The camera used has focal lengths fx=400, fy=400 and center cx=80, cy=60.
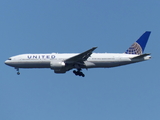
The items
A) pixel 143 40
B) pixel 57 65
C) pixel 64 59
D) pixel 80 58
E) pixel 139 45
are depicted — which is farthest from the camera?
pixel 143 40

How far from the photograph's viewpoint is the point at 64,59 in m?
56.8

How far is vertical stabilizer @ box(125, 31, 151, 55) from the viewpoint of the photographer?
189 ft

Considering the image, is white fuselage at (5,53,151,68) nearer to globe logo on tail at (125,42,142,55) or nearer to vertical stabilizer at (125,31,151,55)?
globe logo on tail at (125,42,142,55)

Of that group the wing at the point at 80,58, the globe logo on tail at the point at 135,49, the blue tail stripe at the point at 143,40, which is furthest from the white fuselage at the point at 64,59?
the blue tail stripe at the point at 143,40

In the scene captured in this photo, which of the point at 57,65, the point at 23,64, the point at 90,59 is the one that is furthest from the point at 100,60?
the point at 23,64

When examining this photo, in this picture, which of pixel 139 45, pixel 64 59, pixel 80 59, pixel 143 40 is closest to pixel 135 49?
pixel 139 45

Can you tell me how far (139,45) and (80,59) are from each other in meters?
9.21

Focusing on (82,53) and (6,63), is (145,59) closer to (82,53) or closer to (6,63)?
(82,53)

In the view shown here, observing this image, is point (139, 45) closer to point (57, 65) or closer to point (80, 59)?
point (80, 59)

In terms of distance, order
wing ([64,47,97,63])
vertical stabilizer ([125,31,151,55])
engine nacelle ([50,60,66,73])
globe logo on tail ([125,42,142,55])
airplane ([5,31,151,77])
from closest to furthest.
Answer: wing ([64,47,97,63]), airplane ([5,31,151,77]), engine nacelle ([50,60,66,73]), globe logo on tail ([125,42,142,55]), vertical stabilizer ([125,31,151,55])

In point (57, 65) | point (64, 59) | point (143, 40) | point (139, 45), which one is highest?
point (143, 40)

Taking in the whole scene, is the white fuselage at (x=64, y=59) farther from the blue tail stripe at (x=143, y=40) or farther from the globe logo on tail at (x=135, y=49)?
the blue tail stripe at (x=143, y=40)

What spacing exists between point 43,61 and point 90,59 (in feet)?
22.1

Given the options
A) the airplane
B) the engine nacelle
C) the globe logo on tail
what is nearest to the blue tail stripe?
the airplane
